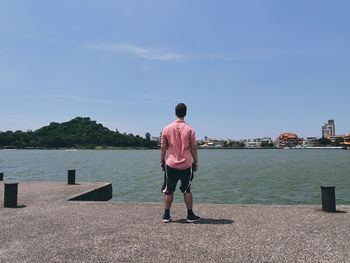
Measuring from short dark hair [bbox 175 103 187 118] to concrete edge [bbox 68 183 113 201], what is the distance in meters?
4.79

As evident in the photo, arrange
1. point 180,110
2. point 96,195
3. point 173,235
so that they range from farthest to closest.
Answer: point 96,195, point 180,110, point 173,235

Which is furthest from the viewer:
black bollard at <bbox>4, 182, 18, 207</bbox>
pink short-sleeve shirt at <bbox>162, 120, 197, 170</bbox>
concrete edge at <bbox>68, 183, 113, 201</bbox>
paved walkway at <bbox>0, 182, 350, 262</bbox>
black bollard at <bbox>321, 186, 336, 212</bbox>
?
concrete edge at <bbox>68, 183, 113, 201</bbox>

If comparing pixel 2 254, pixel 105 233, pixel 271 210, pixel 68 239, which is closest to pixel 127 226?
pixel 105 233

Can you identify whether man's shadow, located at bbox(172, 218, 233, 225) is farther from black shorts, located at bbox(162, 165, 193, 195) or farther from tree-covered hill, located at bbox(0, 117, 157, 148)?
tree-covered hill, located at bbox(0, 117, 157, 148)

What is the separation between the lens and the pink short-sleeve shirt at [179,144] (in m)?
5.03

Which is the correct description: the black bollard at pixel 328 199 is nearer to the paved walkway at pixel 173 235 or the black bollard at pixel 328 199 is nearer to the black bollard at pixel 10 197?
the paved walkway at pixel 173 235

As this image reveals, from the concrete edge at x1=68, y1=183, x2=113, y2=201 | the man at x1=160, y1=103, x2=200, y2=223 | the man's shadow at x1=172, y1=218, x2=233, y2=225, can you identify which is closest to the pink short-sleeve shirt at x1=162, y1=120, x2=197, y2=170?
the man at x1=160, y1=103, x2=200, y2=223

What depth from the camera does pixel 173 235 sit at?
4.33 metres

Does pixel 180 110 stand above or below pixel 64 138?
below

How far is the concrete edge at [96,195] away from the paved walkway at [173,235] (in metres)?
1.79

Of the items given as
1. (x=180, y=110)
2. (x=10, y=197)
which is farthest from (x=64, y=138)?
(x=180, y=110)

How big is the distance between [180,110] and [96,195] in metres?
6.39

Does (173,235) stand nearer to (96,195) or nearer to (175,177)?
(175,177)

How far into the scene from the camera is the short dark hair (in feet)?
17.2
